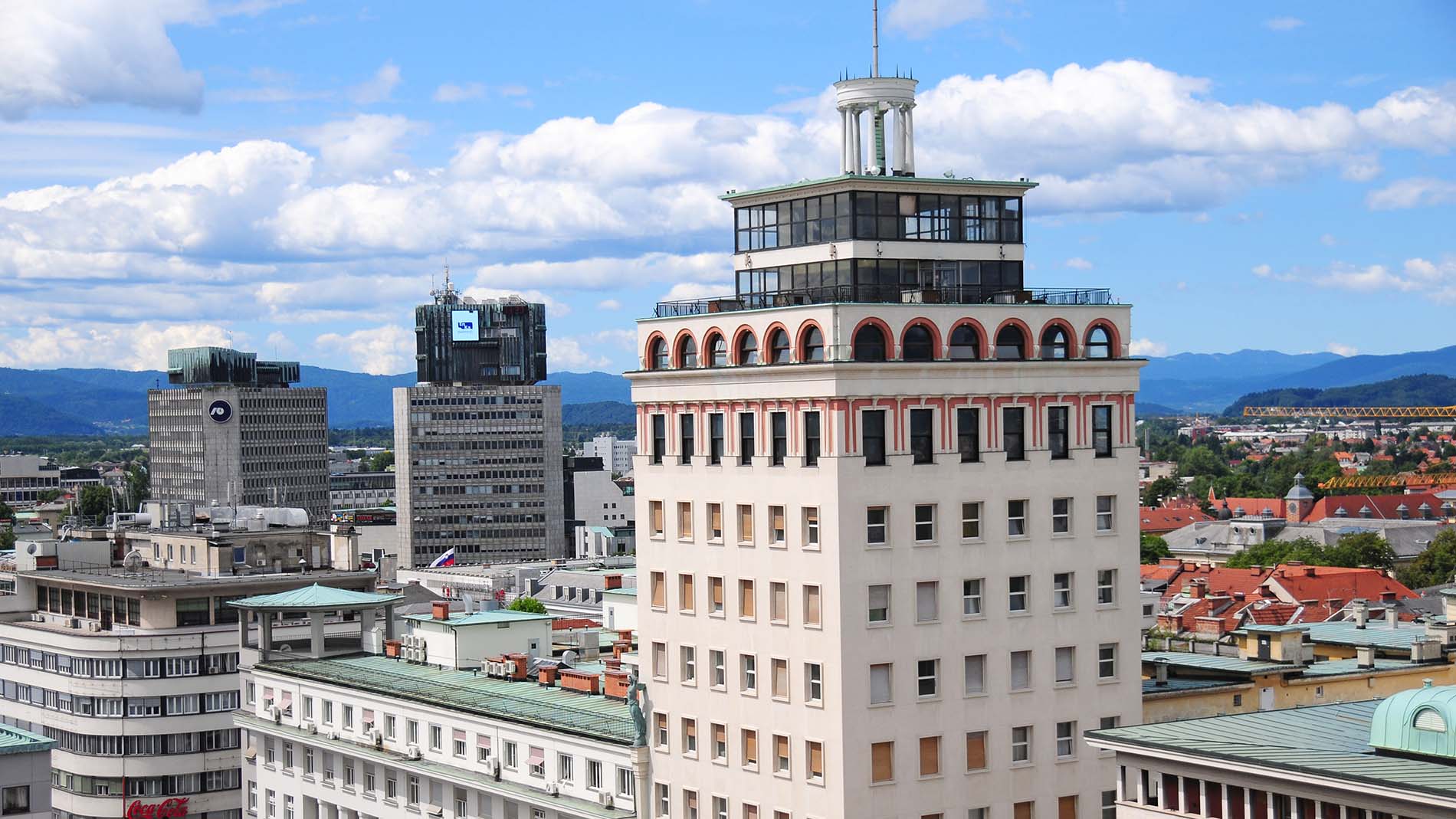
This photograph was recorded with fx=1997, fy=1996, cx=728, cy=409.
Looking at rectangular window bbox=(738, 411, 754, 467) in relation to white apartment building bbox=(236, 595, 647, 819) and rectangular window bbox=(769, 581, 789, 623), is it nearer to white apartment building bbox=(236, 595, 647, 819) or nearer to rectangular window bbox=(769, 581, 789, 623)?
rectangular window bbox=(769, 581, 789, 623)

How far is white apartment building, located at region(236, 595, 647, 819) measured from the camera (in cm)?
8831

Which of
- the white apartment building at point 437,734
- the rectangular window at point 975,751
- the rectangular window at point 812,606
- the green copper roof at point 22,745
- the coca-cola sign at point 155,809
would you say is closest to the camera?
the rectangular window at point 812,606

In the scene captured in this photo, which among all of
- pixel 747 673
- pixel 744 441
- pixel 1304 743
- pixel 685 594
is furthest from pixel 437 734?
pixel 1304 743

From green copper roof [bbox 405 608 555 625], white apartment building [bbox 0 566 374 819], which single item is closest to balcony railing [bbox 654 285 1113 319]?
green copper roof [bbox 405 608 555 625]

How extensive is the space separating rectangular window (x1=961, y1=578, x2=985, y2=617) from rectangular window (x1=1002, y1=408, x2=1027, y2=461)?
5056 millimetres

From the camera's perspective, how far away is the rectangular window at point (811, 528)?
2938 inches

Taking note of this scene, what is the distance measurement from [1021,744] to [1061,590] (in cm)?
628

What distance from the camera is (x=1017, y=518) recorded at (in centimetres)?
7812

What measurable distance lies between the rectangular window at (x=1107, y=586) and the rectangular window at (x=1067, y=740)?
5.06 m

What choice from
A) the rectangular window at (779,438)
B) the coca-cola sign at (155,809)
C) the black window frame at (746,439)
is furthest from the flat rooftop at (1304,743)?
the coca-cola sign at (155,809)

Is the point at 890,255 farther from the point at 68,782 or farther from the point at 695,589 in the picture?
the point at 68,782

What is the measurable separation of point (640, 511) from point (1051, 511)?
17.4 m

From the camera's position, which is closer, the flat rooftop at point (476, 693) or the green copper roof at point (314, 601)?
the flat rooftop at point (476, 693)

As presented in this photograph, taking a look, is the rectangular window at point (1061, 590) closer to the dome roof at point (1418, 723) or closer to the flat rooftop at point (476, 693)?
the dome roof at point (1418, 723)
